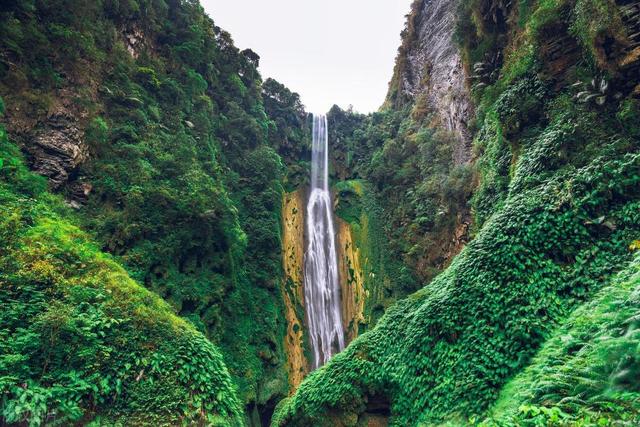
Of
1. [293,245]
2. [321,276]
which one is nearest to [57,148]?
[293,245]

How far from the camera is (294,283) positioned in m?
19.4

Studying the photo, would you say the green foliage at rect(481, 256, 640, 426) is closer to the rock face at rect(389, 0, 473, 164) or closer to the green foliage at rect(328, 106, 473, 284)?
the green foliage at rect(328, 106, 473, 284)

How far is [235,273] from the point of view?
49.6ft

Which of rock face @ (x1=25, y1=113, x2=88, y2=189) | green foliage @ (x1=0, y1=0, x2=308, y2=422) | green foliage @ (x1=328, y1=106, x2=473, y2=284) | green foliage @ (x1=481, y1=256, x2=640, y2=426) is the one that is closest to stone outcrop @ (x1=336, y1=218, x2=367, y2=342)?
green foliage @ (x1=328, y1=106, x2=473, y2=284)

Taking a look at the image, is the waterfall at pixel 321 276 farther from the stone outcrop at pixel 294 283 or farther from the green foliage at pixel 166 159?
the green foliage at pixel 166 159

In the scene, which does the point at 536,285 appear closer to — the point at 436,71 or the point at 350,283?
the point at 350,283

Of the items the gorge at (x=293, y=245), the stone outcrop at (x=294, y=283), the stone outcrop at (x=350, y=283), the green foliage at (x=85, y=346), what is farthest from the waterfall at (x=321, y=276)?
the green foliage at (x=85, y=346)

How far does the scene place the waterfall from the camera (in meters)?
18.0

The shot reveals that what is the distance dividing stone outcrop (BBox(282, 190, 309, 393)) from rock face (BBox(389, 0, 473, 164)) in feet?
33.4

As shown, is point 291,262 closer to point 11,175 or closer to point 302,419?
point 302,419

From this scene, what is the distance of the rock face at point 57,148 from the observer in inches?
381

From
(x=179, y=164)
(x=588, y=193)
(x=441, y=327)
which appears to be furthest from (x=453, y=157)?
(x=179, y=164)

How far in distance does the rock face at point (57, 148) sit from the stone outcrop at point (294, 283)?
10.9 meters

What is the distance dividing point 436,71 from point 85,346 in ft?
72.1
